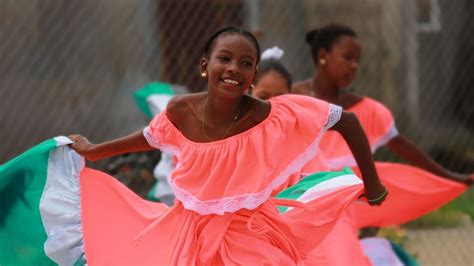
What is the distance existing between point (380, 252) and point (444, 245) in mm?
2242

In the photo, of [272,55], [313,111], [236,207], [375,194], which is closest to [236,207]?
[236,207]

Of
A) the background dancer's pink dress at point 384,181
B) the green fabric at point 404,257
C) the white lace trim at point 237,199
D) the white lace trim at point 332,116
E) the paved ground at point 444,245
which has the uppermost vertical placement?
the white lace trim at point 332,116

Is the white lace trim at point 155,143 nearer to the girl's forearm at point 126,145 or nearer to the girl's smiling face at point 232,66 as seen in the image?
the girl's forearm at point 126,145

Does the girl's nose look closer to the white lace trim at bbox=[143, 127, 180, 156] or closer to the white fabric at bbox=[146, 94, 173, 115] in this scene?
the white lace trim at bbox=[143, 127, 180, 156]

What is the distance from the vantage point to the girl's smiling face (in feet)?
13.1

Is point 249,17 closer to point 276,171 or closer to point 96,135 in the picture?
point 96,135

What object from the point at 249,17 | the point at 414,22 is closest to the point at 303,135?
the point at 249,17

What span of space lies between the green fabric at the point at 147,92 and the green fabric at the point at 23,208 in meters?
2.07

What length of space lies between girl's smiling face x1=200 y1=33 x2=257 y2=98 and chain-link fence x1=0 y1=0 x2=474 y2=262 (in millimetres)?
2787

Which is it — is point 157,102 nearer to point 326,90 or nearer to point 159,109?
point 159,109

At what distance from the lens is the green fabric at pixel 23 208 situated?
181 inches

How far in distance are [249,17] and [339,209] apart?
376 cm

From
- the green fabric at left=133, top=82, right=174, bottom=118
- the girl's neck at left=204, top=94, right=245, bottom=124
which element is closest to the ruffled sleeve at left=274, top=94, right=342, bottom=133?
the girl's neck at left=204, top=94, right=245, bottom=124

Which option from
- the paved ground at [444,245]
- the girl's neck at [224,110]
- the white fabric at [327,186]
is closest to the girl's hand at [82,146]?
the girl's neck at [224,110]
